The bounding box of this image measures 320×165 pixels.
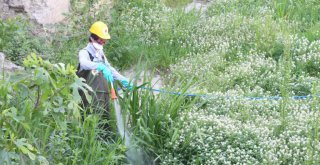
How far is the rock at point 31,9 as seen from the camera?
9.84 m

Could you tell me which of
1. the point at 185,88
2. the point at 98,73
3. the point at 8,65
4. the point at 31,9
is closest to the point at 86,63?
the point at 98,73

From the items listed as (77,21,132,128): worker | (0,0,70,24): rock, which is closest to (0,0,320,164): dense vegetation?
(77,21,132,128): worker

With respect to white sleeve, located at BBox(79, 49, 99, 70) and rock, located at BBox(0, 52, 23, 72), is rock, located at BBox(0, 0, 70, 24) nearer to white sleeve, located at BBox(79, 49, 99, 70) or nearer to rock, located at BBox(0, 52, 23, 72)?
rock, located at BBox(0, 52, 23, 72)

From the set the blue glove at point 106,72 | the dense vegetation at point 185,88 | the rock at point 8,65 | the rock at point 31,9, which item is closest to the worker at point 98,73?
the blue glove at point 106,72

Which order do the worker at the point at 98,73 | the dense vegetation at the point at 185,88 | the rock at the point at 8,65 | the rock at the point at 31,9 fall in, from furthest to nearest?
the rock at the point at 31,9, the rock at the point at 8,65, the worker at the point at 98,73, the dense vegetation at the point at 185,88

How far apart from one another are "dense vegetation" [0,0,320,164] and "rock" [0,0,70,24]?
0.35 m

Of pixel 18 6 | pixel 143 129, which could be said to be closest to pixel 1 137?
pixel 143 129

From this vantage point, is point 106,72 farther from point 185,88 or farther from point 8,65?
point 8,65

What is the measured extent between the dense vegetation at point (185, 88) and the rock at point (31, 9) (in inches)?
13.9

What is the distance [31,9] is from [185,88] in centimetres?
378

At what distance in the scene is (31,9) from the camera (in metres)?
9.95

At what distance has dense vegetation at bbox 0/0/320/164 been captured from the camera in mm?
4930

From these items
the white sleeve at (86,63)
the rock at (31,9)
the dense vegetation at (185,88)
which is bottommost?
the dense vegetation at (185,88)

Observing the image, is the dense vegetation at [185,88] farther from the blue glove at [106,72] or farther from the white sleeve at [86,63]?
the white sleeve at [86,63]
